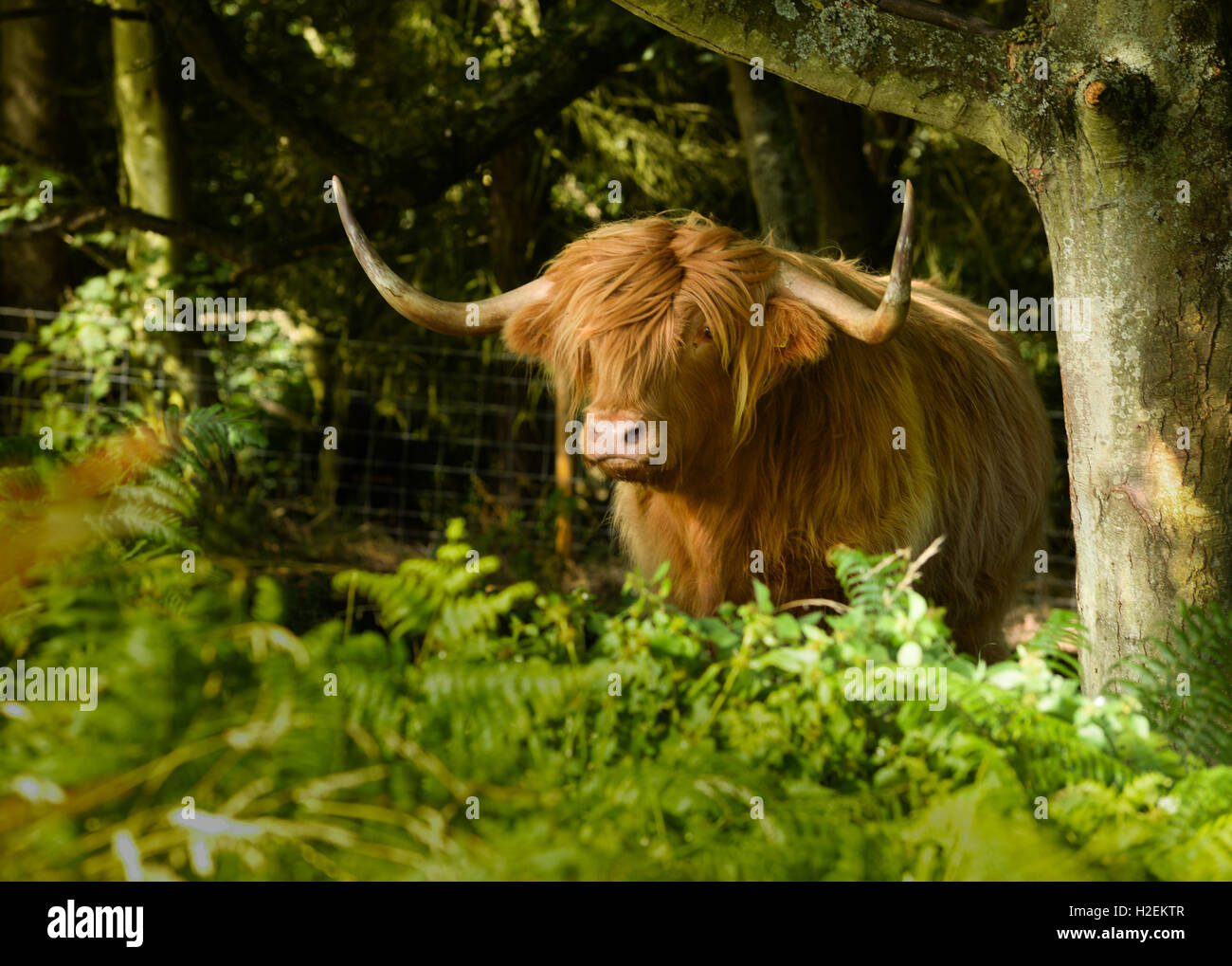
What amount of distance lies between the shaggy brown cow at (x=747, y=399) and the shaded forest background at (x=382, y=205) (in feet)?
8.88

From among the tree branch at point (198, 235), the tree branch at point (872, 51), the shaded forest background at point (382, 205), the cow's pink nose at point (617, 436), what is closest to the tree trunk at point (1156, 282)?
the tree branch at point (872, 51)

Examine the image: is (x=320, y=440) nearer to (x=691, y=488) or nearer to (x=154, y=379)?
(x=154, y=379)

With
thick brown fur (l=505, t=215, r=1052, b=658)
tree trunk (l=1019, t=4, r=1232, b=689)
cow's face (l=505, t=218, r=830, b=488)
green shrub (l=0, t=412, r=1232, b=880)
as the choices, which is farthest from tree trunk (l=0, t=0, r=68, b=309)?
tree trunk (l=1019, t=4, r=1232, b=689)

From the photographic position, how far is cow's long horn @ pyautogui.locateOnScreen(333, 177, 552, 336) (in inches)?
149

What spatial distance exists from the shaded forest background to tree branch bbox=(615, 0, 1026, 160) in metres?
3.39

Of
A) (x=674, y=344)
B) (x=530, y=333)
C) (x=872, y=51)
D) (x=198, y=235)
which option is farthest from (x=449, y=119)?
(x=872, y=51)

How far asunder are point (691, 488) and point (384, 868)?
2237mm

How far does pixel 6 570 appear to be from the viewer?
7.17 ft

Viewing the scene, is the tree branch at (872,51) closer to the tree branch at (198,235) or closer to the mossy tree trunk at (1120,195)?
the mossy tree trunk at (1120,195)

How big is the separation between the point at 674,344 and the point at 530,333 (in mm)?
691

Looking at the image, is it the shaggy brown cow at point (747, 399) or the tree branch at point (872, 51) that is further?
the shaggy brown cow at point (747, 399)

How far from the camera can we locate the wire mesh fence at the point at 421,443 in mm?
7641

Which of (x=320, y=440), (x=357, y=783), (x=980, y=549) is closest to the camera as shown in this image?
(x=357, y=783)

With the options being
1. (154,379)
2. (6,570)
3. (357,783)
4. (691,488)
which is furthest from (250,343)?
(357,783)
